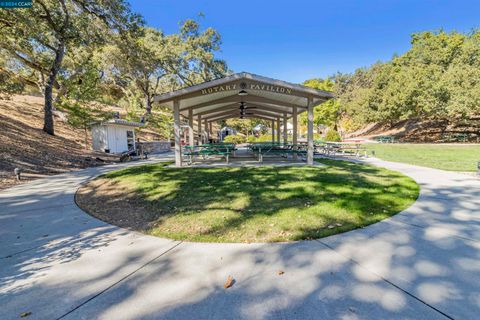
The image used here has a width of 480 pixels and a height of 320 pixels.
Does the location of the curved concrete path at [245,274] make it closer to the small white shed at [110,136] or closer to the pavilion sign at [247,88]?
the pavilion sign at [247,88]

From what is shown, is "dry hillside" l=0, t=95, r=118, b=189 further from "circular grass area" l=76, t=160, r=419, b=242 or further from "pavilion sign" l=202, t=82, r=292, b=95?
"pavilion sign" l=202, t=82, r=292, b=95

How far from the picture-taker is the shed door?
699 inches

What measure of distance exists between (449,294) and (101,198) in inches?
266

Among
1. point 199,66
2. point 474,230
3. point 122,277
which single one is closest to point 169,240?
point 122,277

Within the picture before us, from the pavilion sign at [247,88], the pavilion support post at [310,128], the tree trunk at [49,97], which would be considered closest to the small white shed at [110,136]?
the tree trunk at [49,97]

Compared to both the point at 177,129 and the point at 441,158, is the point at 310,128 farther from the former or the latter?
the point at 441,158

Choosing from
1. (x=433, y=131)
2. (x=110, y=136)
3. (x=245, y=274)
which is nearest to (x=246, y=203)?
(x=245, y=274)

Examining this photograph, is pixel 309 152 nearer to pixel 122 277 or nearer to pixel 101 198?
pixel 101 198

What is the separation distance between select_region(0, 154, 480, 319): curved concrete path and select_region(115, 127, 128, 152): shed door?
14031 mm

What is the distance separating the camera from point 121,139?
18312mm

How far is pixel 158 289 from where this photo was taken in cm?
268

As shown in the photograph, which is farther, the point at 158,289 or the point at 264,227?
the point at 264,227

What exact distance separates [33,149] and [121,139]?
642cm

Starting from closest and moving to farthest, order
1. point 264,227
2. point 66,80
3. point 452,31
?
point 264,227
point 66,80
point 452,31
